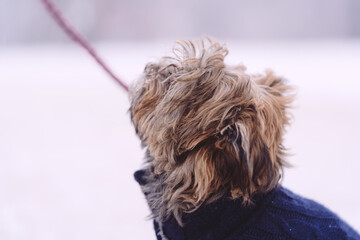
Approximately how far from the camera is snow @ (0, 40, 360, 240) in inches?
102

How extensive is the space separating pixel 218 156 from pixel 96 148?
8.28 feet

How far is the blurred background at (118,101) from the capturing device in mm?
2719

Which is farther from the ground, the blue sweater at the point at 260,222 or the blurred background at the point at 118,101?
the blurred background at the point at 118,101

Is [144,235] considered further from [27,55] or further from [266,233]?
[27,55]

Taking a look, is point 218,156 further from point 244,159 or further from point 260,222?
point 260,222

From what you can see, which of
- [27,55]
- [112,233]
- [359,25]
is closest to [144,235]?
[112,233]

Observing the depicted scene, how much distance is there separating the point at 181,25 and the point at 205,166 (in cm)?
894

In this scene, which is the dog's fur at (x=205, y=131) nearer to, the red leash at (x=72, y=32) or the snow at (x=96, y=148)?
the red leash at (x=72, y=32)

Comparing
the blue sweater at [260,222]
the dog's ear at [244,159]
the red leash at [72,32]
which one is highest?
the red leash at [72,32]

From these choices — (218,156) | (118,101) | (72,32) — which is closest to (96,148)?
(118,101)

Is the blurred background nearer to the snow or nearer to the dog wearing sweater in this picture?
the snow

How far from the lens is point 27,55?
8172 millimetres

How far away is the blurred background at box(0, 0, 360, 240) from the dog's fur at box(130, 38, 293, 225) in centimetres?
29

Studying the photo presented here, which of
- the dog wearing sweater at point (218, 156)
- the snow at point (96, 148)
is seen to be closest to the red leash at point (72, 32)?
the snow at point (96, 148)
